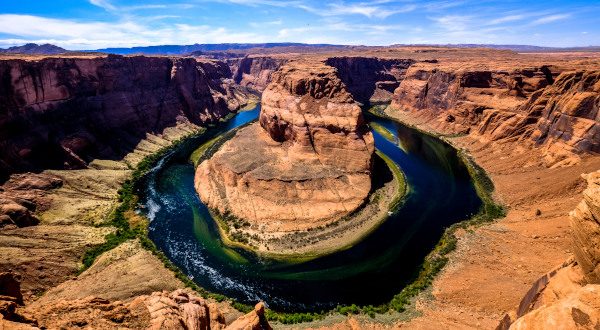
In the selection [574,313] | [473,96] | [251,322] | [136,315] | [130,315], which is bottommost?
[251,322]

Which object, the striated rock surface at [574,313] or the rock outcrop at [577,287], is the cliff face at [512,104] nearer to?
the rock outcrop at [577,287]

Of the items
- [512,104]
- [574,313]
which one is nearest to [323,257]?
[574,313]

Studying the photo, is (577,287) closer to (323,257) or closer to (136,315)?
(136,315)

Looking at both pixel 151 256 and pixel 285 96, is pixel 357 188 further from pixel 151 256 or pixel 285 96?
pixel 151 256

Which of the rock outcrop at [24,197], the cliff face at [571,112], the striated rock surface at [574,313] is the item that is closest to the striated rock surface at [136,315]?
the striated rock surface at [574,313]

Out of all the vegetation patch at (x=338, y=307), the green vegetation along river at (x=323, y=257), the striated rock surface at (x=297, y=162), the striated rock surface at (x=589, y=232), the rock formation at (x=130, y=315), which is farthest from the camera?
the striated rock surface at (x=297, y=162)

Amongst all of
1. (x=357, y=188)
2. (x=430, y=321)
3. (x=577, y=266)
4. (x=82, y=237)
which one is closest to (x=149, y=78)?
(x=82, y=237)
